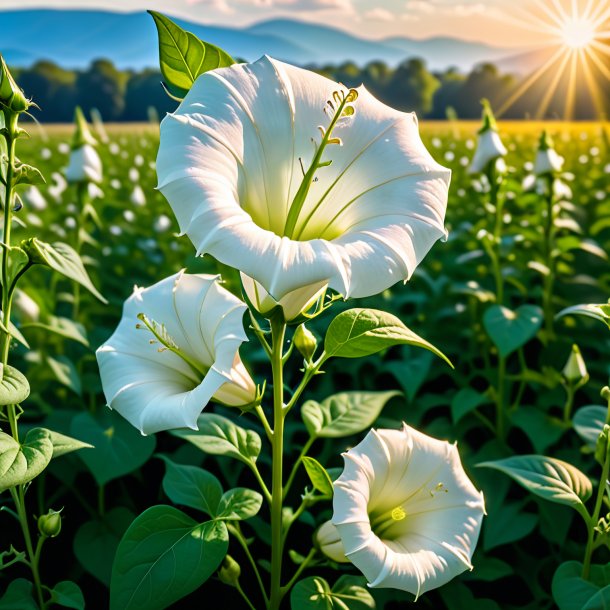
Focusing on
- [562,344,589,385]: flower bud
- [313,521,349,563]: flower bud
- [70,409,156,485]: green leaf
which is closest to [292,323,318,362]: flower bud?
[313,521,349,563]: flower bud

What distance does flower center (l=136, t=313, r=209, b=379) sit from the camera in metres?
1.28

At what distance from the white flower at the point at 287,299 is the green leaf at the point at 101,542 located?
1.11 meters

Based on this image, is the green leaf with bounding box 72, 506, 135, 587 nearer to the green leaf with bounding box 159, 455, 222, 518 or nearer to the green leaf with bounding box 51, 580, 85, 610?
the green leaf with bounding box 51, 580, 85, 610

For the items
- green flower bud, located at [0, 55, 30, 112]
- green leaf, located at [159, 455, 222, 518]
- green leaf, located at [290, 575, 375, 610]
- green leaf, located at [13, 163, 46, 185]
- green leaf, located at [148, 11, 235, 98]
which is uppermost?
green leaf, located at [148, 11, 235, 98]

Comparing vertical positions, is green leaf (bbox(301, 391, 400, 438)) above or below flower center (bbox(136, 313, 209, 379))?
below

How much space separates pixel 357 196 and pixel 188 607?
1.45 m

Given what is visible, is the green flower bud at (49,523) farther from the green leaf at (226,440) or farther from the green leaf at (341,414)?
the green leaf at (341,414)

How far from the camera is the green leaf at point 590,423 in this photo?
1721mm

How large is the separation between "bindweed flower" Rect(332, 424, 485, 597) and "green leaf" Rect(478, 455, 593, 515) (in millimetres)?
155

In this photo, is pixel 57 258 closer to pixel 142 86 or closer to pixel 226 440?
pixel 226 440

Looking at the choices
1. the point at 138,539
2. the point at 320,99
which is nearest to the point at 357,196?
the point at 320,99

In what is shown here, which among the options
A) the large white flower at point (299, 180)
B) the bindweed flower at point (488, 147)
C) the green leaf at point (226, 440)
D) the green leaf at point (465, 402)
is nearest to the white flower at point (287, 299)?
the large white flower at point (299, 180)

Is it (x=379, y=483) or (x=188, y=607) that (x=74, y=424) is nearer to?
(x=188, y=607)

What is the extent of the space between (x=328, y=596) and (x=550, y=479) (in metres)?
0.54
